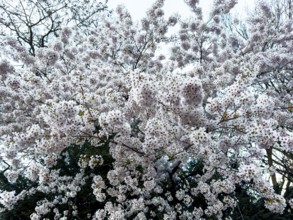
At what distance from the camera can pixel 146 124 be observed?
4.26m

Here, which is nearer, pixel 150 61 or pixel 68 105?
pixel 68 105

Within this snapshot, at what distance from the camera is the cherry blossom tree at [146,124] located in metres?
3.79

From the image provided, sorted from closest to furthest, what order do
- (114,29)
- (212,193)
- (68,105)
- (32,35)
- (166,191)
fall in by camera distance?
(68,105), (212,193), (166,191), (114,29), (32,35)

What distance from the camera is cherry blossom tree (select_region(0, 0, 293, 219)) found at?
3.79 metres

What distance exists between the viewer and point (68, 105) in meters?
3.70

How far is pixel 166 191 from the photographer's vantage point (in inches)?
243

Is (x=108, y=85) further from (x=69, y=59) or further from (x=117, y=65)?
(x=69, y=59)

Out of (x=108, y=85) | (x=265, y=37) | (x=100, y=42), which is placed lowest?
(x=108, y=85)

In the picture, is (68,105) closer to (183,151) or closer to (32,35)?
(183,151)

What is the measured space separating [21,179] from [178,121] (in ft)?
14.8

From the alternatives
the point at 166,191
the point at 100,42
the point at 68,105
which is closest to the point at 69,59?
the point at 100,42

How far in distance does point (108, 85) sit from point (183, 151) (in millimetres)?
3660

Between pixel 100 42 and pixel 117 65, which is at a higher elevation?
pixel 100 42

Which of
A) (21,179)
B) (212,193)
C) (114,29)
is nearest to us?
(212,193)
